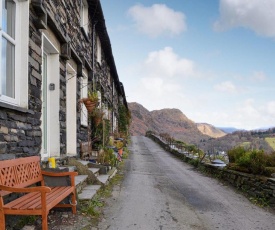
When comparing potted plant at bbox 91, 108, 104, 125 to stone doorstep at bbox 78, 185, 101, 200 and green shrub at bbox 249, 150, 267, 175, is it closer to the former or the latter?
stone doorstep at bbox 78, 185, 101, 200

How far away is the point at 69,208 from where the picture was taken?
14.5ft

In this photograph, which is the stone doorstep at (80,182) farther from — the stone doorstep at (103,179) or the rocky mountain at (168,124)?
the rocky mountain at (168,124)

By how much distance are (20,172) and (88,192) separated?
1686 millimetres

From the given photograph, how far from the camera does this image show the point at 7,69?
13.8 ft

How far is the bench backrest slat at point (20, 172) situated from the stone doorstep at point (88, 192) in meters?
0.87

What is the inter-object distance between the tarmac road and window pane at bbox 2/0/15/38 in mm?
2973

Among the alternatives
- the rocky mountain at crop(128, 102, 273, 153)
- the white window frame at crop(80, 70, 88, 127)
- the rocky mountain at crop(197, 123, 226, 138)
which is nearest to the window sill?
the white window frame at crop(80, 70, 88, 127)

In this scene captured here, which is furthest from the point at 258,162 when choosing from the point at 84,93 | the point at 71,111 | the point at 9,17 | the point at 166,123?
the point at 166,123

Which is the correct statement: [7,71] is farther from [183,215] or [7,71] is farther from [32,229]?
[183,215]

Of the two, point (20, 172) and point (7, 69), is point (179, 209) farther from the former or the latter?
point (7, 69)

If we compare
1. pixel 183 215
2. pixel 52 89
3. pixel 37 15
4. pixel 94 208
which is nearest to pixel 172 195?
pixel 183 215

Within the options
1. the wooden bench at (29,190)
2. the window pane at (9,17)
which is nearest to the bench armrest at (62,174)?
the wooden bench at (29,190)

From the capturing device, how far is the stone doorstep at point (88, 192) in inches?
196

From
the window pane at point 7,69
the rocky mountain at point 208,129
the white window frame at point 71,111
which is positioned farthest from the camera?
the rocky mountain at point 208,129
